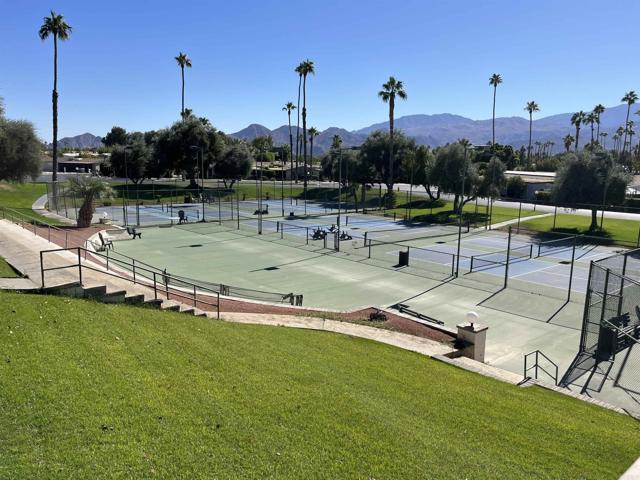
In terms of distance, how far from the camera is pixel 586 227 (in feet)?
152

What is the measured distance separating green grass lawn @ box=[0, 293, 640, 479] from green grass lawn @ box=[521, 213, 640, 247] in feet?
114

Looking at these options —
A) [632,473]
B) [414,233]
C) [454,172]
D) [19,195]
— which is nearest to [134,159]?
[19,195]

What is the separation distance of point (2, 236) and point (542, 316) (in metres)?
22.9

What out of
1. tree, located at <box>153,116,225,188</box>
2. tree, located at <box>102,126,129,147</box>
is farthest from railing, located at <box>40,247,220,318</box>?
tree, located at <box>102,126,129,147</box>

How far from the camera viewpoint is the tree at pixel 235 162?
246ft

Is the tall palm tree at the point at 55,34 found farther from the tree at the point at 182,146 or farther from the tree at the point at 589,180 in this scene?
the tree at the point at 589,180

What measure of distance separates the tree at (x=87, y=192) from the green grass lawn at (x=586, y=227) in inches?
1427

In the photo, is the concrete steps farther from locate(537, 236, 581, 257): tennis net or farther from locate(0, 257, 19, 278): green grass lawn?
locate(537, 236, 581, 257): tennis net

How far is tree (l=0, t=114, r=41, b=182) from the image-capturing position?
32.8m

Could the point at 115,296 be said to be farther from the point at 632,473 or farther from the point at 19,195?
the point at 19,195

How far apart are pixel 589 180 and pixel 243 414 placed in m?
47.4

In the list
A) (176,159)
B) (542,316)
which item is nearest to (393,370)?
(542,316)

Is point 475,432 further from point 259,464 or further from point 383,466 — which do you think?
point 259,464

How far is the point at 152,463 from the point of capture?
18.4ft
